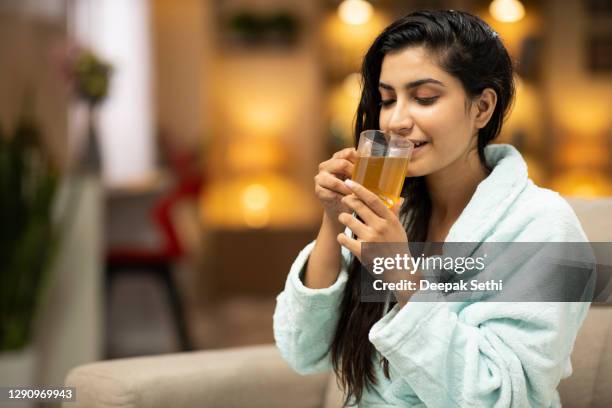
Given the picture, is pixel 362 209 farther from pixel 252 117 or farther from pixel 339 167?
pixel 252 117

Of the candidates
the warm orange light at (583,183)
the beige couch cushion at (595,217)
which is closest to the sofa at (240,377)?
the beige couch cushion at (595,217)

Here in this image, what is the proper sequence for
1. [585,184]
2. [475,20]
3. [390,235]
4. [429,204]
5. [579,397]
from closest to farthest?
1. [390,235]
2. [475,20]
3. [429,204]
4. [579,397]
5. [585,184]

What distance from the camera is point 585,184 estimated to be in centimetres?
639

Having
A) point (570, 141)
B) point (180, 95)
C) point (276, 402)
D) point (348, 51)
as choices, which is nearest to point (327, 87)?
point (348, 51)

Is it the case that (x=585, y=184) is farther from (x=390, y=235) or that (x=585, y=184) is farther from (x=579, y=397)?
(x=390, y=235)

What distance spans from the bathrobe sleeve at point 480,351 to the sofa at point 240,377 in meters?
0.38

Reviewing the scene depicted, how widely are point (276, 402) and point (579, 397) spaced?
57 cm

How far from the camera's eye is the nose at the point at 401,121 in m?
1.34

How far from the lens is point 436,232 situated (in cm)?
155

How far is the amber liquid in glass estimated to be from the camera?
4.16 ft

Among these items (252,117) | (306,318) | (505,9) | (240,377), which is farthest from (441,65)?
(252,117)

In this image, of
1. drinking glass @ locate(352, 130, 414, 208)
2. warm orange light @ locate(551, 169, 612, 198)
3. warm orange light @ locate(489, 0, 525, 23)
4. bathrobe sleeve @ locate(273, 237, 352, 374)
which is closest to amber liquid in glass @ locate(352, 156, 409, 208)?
drinking glass @ locate(352, 130, 414, 208)

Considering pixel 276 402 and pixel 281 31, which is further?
pixel 281 31

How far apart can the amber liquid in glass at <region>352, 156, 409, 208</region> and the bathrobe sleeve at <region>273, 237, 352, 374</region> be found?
0.82 ft
